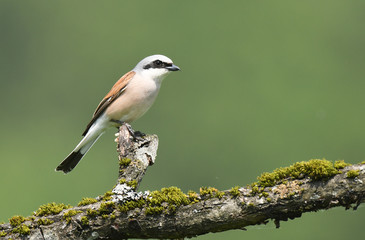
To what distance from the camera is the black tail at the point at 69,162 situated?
7.56 metres

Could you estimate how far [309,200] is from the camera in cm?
433

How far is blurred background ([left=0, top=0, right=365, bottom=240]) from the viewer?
1008 inches

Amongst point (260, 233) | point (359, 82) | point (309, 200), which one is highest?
point (359, 82)

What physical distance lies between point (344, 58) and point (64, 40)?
19124 mm

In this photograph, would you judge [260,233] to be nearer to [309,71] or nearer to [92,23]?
[309,71]

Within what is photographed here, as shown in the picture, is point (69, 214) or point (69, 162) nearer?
point (69, 214)

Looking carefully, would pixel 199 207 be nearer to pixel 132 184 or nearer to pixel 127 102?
pixel 132 184

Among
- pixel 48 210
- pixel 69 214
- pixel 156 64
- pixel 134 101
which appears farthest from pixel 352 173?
pixel 156 64

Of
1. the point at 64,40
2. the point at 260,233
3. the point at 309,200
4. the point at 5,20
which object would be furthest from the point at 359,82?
the point at 309,200

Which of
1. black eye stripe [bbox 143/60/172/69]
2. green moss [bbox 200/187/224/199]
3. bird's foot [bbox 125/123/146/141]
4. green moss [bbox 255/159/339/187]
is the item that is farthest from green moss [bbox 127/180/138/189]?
black eye stripe [bbox 143/60/172/69]

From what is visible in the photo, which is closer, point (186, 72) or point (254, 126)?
point (254, 126)

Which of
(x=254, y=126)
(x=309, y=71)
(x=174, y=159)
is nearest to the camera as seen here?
(x=174, y=159)

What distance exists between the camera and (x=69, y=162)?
25.1 ft

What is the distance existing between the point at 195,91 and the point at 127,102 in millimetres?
28825
